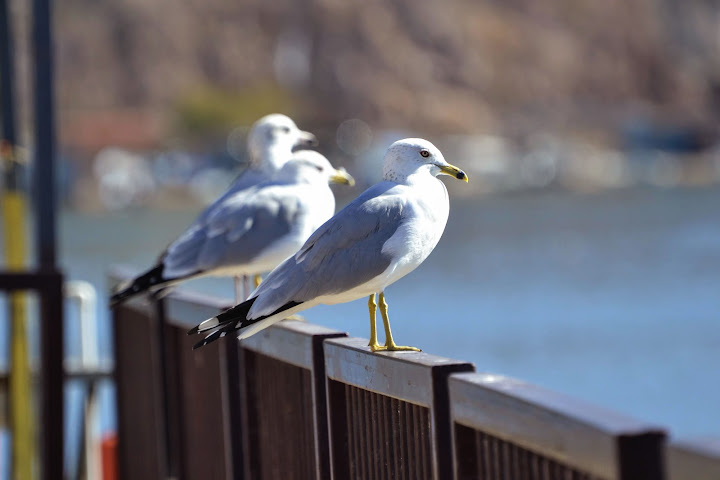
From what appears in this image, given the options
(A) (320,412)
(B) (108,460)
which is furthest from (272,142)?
(B) (108,460)

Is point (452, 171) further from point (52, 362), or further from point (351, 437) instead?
point (52, 362)

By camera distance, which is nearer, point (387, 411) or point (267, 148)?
point (387, 411)

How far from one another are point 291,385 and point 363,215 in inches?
19.4

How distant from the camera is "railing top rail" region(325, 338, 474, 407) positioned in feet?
7.77

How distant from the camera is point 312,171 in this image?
4.14m

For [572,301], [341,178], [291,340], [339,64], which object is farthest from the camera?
[339,64]

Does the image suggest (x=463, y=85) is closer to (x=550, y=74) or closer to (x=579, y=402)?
(x=550, y=74)

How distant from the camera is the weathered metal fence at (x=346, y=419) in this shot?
6.06 ft

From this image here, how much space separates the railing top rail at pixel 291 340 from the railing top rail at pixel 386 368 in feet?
0.28

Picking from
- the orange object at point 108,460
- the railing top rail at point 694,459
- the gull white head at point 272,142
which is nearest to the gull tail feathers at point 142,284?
the gull white head at point 272,142

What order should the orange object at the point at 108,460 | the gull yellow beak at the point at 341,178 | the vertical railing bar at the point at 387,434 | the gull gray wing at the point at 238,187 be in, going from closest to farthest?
1. the vertical railing bar at the point at 387,434
2. the gull yellow beak at the point at 341,178
3. the gull gray wing at the point at 238,187
4. the orange object at the point at 108,460

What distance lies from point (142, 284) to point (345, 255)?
1308 mm

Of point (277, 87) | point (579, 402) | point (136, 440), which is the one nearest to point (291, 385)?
point (579, 402)

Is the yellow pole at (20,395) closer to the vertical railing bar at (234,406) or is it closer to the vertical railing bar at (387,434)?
the vertical railing bar at (234,406)
